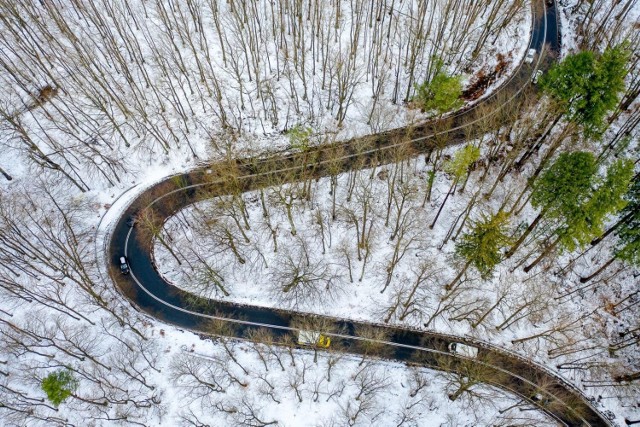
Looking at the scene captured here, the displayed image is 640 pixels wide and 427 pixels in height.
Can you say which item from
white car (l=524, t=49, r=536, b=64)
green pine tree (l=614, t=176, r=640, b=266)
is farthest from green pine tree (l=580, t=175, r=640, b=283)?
white car (l=524, t=49, r=536, b=64)

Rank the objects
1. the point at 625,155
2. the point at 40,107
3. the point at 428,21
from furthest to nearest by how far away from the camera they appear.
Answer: the point at 428,21 < the point at 40,107 < the point at 625,155

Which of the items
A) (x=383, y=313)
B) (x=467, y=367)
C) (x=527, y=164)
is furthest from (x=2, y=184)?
(x=527, y=164)

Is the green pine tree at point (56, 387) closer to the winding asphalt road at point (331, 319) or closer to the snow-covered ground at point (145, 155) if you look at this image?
the snow-covered ground at point (145, 155)

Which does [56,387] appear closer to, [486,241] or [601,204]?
[486,241]

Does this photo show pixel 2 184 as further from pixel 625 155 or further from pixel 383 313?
pixel 625 155

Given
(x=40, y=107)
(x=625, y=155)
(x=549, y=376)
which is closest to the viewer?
(x=549, y=376)

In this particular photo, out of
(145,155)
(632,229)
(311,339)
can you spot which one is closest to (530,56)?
(632,229)
